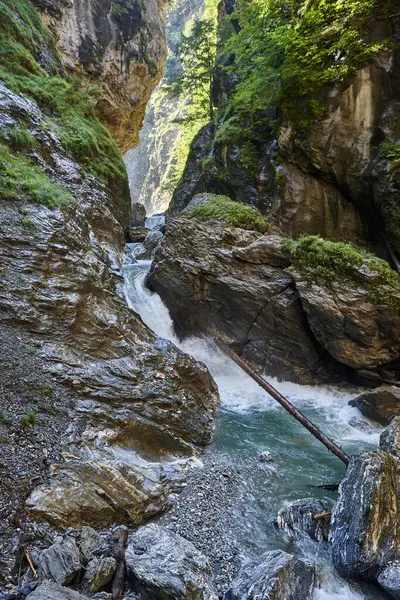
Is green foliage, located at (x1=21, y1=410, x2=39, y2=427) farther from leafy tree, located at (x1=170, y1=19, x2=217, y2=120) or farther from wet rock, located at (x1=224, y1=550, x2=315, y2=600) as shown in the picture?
leafy tree, located at (x1=170, y1=19, x2=217, y2=120)

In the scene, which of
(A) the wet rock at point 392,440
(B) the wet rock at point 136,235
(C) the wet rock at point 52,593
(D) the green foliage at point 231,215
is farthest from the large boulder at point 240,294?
(C) the wet rock at point 52,593

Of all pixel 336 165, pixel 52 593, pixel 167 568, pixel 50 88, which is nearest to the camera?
pixel 52 593

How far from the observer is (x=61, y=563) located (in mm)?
3895

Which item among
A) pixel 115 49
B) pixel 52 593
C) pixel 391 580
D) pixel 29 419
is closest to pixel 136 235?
pixel 115 49

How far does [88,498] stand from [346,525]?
12.6 ft

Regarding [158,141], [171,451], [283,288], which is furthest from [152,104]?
[171,451]

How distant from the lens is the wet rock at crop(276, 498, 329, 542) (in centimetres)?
525

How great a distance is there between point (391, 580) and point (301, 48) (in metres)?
16.7

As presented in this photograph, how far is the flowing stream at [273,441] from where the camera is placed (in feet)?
16.6

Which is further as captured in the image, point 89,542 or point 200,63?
point 200,63

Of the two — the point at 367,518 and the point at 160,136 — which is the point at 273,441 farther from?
the point at 160,136

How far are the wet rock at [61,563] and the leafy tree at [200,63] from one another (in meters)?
25.2

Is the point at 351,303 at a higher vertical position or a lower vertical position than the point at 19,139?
lower

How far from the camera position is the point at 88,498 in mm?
4996
